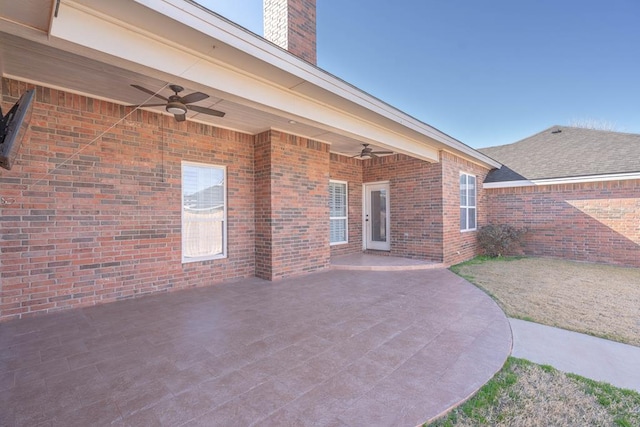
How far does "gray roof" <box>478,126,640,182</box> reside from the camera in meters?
8.47

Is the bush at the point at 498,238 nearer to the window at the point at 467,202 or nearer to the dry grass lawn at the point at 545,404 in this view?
the window at the point at 467,202

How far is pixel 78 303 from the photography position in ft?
13.3

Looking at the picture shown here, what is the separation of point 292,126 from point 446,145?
13.7 ft

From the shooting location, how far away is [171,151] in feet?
16.5

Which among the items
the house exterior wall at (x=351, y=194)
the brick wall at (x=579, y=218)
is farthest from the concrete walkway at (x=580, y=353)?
the brick wall at (x=579, y=218)

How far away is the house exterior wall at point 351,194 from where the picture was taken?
27.8 feet

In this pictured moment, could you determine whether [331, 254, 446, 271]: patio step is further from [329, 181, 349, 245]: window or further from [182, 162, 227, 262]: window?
[182, 162, 227, 262]: window

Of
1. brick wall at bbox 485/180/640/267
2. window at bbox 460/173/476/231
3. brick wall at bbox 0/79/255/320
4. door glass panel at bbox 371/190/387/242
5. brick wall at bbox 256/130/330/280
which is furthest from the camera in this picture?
window at bbox 460/173/476/231

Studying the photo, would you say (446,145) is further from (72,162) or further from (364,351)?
(72,162)

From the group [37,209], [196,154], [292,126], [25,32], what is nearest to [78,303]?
[37,209]

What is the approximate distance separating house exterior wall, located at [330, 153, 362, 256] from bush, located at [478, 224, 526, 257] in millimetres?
4273

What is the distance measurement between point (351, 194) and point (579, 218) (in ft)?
23.3

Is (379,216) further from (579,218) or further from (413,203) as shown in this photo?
(579,218)

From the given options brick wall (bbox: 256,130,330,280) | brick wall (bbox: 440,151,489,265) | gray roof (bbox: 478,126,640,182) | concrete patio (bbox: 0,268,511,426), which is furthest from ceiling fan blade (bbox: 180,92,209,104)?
gray roof (bbox: 478,126,640,182)
